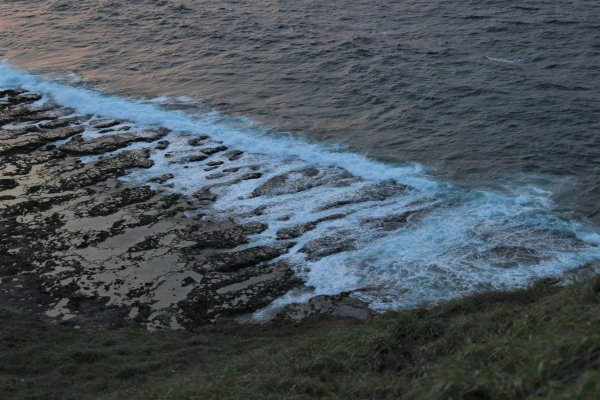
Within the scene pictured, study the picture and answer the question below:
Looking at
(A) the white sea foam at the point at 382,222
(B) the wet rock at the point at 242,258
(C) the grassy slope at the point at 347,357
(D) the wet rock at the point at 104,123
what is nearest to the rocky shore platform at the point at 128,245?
(B) the wet rock at the point at 242,258

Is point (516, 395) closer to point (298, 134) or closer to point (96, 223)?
point (96, 223)

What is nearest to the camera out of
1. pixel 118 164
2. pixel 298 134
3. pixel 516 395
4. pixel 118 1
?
pixel 516 395

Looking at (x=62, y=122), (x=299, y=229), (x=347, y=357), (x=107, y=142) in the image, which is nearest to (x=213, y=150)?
(x=107, y=142)

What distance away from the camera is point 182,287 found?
1321cm

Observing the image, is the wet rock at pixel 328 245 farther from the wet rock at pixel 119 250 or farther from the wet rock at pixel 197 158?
the wet rock at pixel 197 158

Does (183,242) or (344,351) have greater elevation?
(344,351)

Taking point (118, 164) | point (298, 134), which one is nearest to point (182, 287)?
point (118, 164)

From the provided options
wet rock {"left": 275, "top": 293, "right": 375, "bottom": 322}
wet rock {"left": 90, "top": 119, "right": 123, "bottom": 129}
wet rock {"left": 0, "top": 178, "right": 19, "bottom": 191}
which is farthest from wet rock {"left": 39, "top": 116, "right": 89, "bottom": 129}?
wet rock {"left": 275, "top": 293, "right": 375, "bottom": 322}

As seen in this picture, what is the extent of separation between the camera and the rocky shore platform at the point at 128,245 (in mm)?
12586

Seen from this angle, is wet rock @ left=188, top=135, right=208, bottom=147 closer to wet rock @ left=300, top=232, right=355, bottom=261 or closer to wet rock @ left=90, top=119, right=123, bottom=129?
wet rock @ left=90, top=119, right=123, bottom=129

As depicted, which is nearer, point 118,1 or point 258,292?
point 258,292

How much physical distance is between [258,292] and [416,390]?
6.35m

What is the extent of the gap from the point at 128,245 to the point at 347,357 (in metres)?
7.60

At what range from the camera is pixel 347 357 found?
8.58 m
